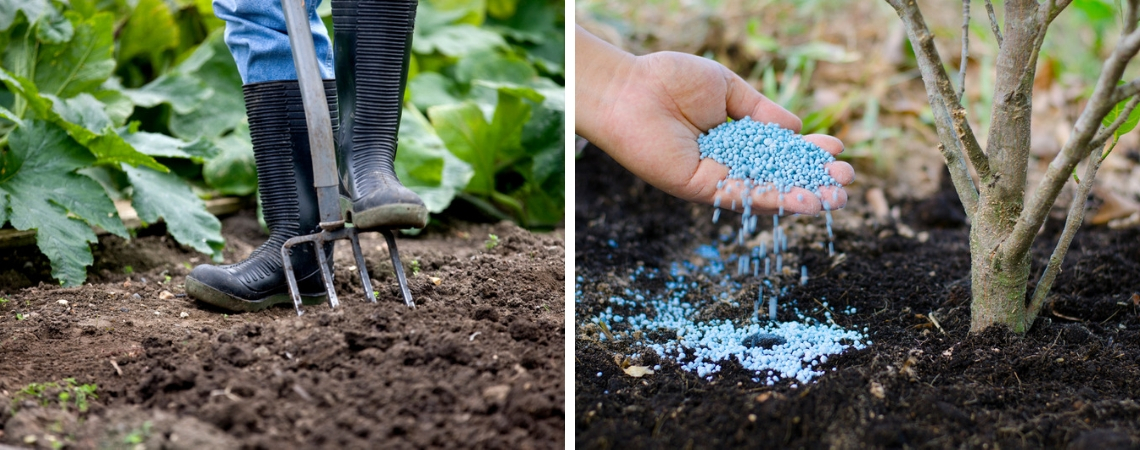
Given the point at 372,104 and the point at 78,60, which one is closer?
the point at 372,104

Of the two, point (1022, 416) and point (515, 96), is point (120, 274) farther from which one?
point (1022, 416)

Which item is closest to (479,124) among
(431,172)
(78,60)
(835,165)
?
(431,172)

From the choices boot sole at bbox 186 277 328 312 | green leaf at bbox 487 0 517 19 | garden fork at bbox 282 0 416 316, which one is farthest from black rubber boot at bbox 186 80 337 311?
green leaf at bbox 487 0 517 19

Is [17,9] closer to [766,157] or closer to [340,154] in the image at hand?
[340,154]

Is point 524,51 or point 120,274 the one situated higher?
point 524,51

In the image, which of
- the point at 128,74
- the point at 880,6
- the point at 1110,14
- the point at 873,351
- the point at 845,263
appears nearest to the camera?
the point at 873,351

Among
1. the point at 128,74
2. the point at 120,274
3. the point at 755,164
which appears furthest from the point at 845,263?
the point at 128,74
